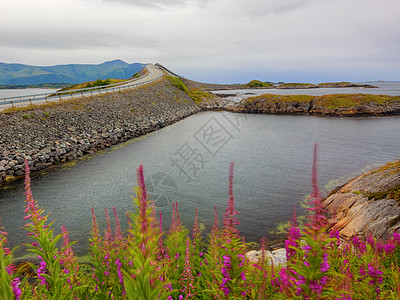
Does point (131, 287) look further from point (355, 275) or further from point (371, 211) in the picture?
point (371, 211)

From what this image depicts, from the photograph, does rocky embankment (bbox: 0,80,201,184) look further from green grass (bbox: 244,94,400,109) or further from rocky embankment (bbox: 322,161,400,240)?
green grass (bbox: 244,94,400,109)

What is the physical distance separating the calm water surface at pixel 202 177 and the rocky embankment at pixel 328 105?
31.4m

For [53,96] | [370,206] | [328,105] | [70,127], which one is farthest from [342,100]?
[53,96]

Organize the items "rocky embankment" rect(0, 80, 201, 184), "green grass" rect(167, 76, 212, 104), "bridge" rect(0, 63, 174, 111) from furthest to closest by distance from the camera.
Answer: "green grass" rect(167, 76, 212, 104)
"bridge" rect(0, 63, 174, 111)
"rocky embankment" rect(0, 80, 201, 184)

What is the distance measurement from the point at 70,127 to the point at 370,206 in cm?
3745

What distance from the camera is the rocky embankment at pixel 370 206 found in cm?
1174

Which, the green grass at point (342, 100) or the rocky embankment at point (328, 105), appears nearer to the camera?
the rocky embankment at point (328, 105)

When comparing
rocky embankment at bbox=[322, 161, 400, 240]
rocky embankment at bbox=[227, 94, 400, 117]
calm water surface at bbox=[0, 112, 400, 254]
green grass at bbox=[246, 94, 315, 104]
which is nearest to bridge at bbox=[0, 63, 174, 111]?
calm water surface at bbox=[0, 112, 400, 254]

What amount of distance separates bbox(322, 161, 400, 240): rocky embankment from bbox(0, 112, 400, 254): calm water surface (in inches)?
133

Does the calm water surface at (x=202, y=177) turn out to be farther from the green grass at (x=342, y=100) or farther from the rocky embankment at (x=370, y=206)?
the green grass at (x=342, y=100)

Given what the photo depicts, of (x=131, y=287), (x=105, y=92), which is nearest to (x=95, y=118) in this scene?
(x=105, y=92)

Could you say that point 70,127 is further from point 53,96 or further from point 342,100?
point 342,100

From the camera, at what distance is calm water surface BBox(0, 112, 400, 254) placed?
18.4 metres

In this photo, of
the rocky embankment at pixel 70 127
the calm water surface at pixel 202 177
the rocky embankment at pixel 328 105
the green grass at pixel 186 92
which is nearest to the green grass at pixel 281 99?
the rocky embankment at pixel 328 105
